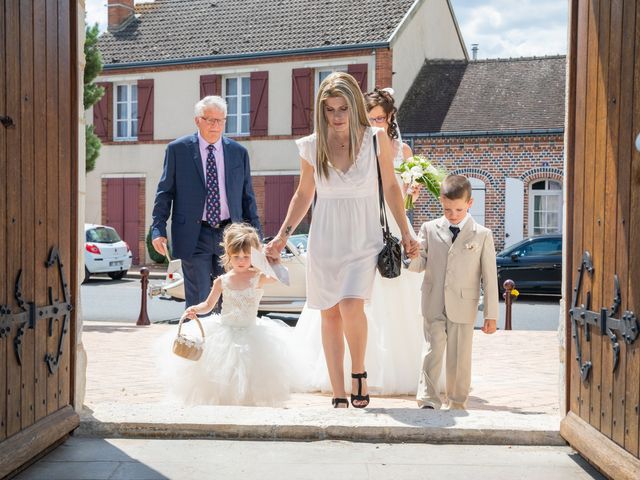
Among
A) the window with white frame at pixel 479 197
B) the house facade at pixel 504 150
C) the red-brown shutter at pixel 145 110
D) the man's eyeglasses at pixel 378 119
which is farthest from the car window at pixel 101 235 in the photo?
the man's eyeglasses at pixel 378 119

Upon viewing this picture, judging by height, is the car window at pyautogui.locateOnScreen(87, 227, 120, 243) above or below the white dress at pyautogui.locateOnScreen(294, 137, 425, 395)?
above

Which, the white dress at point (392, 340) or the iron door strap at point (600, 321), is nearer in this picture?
the iron door strap at point (600, 321)

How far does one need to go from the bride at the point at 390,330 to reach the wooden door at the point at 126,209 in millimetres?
21410

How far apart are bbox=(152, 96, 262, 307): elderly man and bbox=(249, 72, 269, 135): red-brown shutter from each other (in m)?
19.4

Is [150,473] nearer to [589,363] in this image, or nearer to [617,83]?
[589,363]

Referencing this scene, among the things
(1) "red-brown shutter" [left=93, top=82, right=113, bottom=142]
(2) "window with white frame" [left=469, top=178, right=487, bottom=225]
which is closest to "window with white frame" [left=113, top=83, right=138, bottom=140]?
(1) "red-brown shutter" [left=93, top=82, right=113, bottom=142]

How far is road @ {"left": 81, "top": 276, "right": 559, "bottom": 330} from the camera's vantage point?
42.2 feet

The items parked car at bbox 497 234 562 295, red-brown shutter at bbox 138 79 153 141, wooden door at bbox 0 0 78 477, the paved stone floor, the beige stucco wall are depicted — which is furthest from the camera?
red-brown shutter at bbox 138 79 153 141

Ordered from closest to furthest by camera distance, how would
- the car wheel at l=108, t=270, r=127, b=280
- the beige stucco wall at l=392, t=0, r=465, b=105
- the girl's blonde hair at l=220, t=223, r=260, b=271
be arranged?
the girl's blonde hair at l=220, t=223, r=260, b=271 → the car wheel at l=108, t=270, r=127, b=280 → the beige stucco wall at l=392, t=0, r=465, b=105

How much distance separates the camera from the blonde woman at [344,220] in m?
5.00

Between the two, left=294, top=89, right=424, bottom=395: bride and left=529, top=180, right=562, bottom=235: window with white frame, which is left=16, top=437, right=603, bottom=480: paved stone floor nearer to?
left=294, top=89, right=424, bottom=395: bride

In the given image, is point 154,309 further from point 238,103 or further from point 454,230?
point 238,103

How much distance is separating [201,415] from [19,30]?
82.4 inches

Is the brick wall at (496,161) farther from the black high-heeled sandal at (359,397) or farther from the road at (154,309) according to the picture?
the black high-heeled sandal at (359,397)
